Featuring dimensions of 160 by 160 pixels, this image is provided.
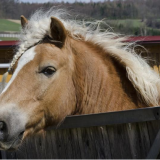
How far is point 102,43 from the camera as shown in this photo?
3104 mm

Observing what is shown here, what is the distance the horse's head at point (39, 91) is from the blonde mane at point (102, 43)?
131 mm

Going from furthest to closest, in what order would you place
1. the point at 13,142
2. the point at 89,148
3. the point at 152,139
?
the point at 89,148 → the point at 152,139 → the point at 13,142

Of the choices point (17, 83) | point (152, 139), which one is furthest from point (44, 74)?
point (152, 139)

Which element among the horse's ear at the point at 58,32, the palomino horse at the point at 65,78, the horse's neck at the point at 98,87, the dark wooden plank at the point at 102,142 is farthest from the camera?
the dark wooden plank at the point at 102,142

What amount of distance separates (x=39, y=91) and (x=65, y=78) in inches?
11.7

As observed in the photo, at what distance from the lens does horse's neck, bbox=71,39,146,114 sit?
2916 mm

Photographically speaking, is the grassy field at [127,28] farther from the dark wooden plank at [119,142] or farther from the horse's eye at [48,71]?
the dark wooden plank at [119,142]

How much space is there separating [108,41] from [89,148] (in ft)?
4.09

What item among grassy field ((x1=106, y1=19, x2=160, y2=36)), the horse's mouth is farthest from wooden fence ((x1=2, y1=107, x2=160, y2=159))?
grassy field ((x1=106, y1=19, x2=160, y2=36))

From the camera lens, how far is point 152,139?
2742 millimetres

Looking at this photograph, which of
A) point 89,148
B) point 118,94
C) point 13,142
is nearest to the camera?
point 13,142

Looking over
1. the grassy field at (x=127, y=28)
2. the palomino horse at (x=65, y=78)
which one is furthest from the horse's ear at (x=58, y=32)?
the grassy field at (x=127, y=28)

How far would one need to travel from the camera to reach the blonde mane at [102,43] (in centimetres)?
287

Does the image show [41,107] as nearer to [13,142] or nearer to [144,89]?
[13,142]
